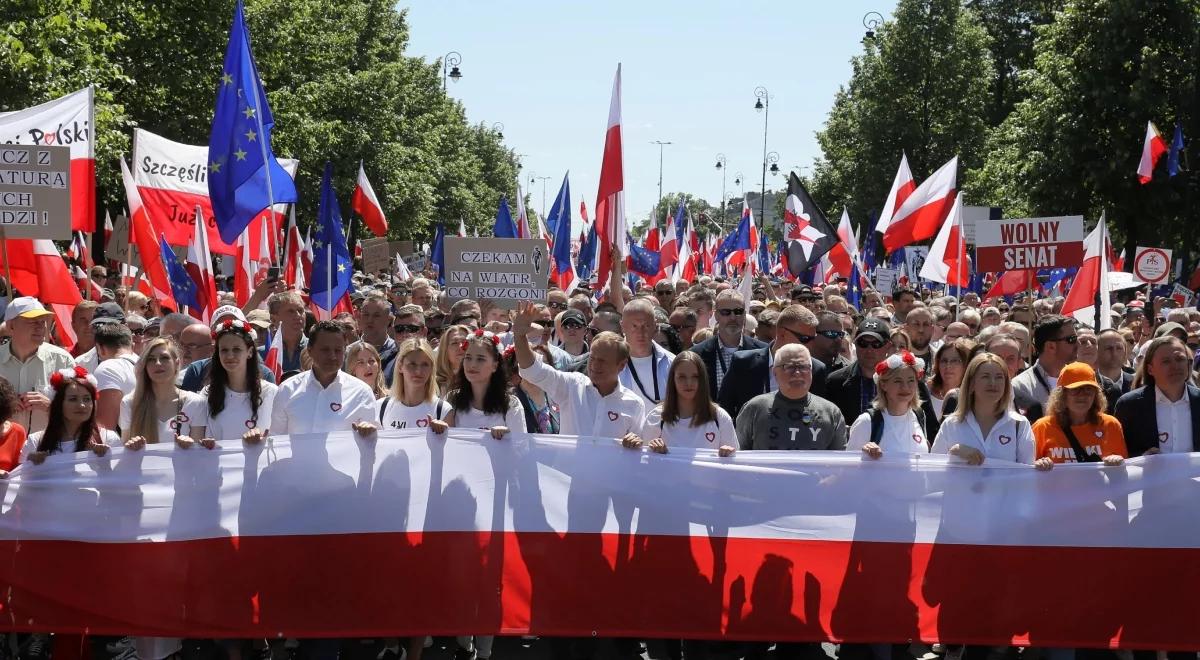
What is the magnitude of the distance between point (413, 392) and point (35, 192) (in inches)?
152

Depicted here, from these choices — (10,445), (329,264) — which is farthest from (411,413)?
(329,264)

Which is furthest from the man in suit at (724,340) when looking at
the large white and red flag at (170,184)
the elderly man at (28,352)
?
the large white and red flag at (170,184)

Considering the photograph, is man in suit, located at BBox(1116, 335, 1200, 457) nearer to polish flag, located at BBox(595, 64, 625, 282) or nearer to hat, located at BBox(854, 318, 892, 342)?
hat, located at BBox(854, 318, 892, 342)

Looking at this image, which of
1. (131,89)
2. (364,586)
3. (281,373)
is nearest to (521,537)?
(364,586)

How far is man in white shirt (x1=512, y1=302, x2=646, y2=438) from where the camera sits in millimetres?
7133

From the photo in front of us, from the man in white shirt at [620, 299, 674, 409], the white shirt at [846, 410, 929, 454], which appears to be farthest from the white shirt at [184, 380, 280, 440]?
the white shirt at [846, 410, 929, 454]

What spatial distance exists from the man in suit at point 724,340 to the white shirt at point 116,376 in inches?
133

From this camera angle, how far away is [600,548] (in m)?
6.59

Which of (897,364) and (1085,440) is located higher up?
(897,364)

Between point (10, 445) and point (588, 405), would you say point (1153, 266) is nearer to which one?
point (588, 405)

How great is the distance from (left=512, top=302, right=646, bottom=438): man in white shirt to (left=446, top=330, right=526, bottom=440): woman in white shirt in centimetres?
18

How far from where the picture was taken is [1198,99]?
90.8ft

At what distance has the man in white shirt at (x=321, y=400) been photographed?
6789mm

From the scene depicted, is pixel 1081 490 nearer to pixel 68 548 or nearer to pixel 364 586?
pixel 364 586
